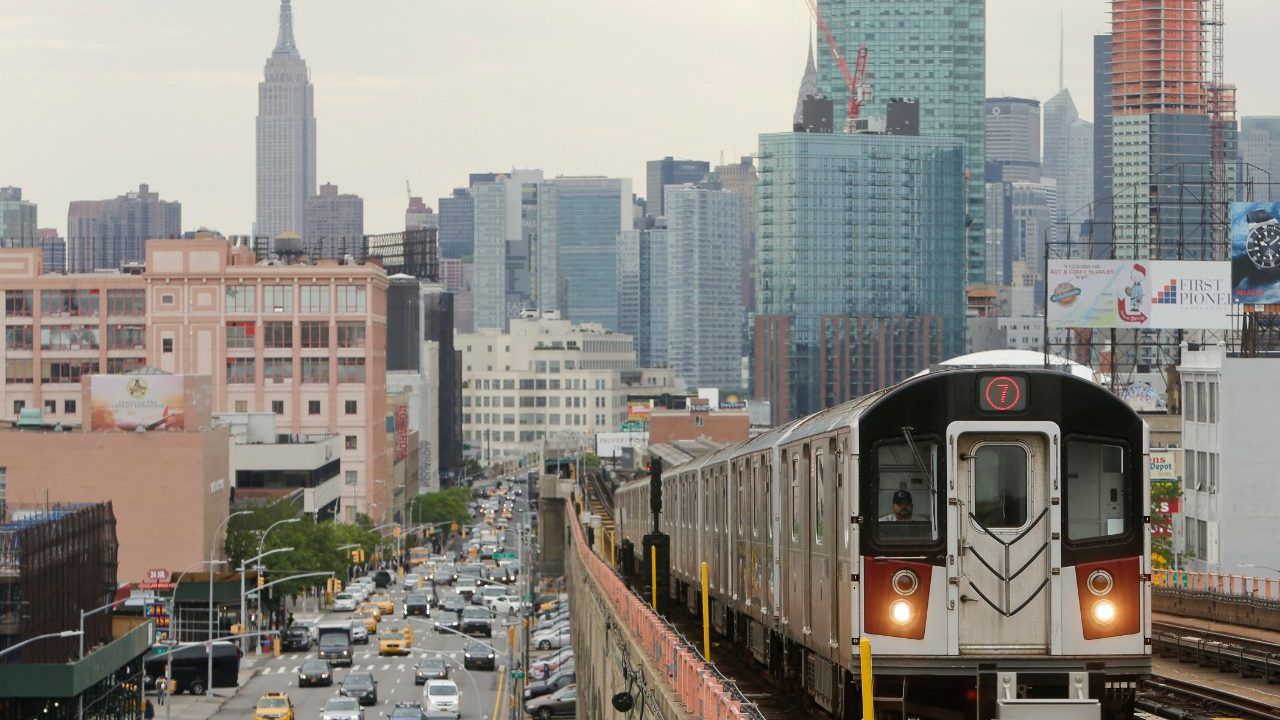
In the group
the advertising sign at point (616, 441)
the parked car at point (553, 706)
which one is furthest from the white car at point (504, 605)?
the advertising sign at point (616, 441)

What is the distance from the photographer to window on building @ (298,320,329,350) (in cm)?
15575

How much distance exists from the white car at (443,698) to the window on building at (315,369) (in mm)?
90257

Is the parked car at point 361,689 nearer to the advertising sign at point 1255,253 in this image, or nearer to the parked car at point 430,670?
the parked car at point 430,670

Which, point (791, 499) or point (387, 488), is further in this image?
point (387, 488)

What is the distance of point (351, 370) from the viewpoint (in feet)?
511

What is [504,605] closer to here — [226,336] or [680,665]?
[226,336]

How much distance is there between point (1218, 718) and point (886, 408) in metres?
8.65

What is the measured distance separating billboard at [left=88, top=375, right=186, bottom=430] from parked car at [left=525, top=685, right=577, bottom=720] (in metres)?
38.5

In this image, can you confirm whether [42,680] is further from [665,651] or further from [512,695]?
[665,651]

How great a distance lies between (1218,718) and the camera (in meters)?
24.6

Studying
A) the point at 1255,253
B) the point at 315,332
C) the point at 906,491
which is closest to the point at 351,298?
the point at 315,332

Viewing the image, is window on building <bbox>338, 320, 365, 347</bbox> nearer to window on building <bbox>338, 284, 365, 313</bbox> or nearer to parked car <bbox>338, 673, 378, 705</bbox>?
window on building <bbox>338, 284, 365, 313</bbox>

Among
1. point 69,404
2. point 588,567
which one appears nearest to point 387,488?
point 69,404

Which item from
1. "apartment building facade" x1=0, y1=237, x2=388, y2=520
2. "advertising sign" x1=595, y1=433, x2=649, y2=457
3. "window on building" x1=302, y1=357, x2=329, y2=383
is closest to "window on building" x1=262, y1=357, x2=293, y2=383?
"apartment building facade" x1=0, y1=237, x2=388, y2=520
